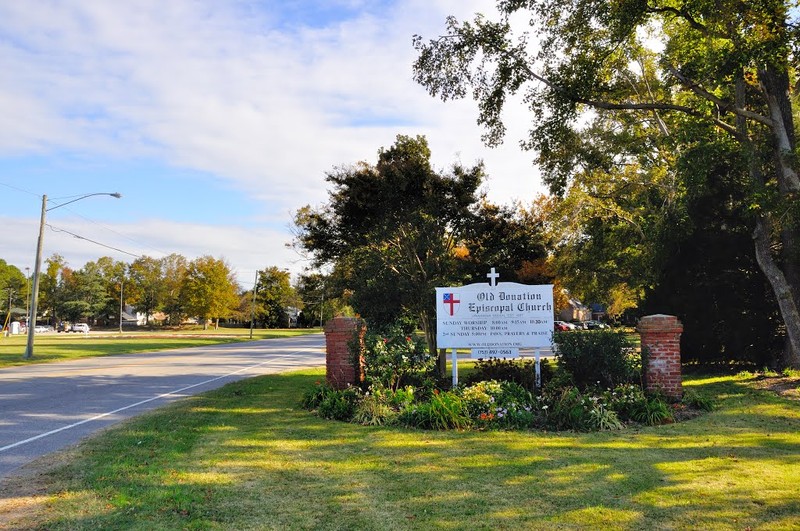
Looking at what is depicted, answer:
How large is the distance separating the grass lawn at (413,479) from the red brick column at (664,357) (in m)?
0.95

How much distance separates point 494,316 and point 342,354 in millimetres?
3091

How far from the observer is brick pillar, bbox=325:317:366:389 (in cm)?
1190

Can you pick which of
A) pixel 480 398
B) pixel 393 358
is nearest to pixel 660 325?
pixel 480 398

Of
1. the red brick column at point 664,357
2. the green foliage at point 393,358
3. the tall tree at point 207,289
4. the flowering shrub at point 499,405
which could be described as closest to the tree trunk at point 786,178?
the red brick column at point 664,357

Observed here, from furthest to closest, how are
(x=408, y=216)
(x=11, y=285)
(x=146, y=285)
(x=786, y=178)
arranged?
(x=11, y=285), (x=146, y=285), (x=408, y=216), (x=786, y=178)

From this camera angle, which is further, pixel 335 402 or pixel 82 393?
pixel 82 393

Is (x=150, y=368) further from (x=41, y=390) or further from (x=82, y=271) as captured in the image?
(x=82, y=271)

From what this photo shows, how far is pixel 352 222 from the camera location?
17.3 metres

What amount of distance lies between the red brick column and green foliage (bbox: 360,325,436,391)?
3.97 metres

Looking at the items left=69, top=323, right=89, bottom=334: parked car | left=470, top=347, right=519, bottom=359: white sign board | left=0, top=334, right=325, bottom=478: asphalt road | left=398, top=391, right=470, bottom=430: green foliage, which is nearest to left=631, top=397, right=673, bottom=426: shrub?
left=470, top=347, right=519, bottom=359: white sign board

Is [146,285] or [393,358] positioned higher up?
[146,285]

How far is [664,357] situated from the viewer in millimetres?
10500

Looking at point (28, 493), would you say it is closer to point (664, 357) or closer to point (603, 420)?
point (603, 420)

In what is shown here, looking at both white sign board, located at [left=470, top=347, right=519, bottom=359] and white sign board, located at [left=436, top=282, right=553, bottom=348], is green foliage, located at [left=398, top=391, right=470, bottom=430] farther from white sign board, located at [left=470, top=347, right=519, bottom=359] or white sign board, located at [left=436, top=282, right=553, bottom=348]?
white sign board, located at [left=436, top=282, right=553, bottom=348]
